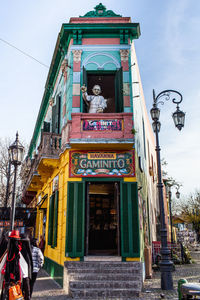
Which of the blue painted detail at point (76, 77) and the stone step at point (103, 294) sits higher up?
the blue painted detail at point (76, 77)

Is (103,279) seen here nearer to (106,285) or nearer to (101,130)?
(106,285)

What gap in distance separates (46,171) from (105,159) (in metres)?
3.93

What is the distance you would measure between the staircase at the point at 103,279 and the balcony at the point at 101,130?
3.81 metres

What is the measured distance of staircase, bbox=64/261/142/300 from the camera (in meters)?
7.55

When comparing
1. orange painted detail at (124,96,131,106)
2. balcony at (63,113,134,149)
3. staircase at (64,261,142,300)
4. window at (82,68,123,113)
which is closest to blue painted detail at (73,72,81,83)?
window at (82,68,123,113)

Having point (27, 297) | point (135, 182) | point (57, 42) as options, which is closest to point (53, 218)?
point (135, 182)

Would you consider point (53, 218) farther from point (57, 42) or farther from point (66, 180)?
point (57, 42)

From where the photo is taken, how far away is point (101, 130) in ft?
32.3

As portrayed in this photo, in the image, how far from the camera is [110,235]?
13.3m

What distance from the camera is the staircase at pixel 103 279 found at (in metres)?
7.55

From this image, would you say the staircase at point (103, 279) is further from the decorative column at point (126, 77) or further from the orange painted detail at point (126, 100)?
the orange painted detail at point (126, 100)

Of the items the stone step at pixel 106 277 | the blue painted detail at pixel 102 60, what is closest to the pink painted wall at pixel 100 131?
the blue painted detail at pixel 102 60

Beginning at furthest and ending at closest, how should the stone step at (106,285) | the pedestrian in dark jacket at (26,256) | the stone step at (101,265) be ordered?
the stone step at (101,265)
the stone step at (106,285)
the pedestrian in dark jacket at (26,256)

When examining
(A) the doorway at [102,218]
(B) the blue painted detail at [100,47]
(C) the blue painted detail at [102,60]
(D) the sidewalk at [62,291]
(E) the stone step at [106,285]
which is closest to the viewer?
(D) the sidewalk at [62,291]
